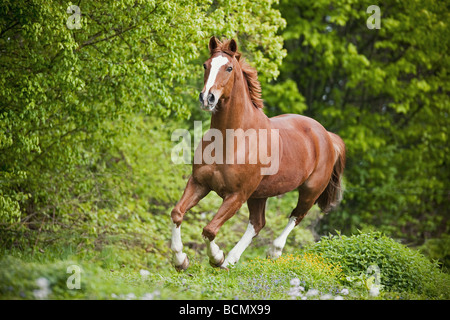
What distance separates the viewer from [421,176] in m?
15.2

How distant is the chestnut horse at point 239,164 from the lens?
545cm

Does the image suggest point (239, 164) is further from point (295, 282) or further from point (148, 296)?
point (148, 296)

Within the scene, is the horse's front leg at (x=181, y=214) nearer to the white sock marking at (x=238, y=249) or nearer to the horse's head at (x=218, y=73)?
the white sock marking at (x=238, y=249)

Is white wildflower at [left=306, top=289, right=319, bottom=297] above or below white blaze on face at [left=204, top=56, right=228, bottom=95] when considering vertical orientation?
below

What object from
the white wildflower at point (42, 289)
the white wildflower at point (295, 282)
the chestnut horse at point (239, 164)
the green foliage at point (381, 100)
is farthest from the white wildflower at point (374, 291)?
the green foliage at point (381, 100)

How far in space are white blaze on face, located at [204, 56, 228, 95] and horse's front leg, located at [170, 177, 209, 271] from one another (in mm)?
1120

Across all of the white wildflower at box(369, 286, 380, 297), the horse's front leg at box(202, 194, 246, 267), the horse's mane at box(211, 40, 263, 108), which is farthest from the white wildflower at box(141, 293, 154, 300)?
the horse's mane at box(211, 40, 263, 108)

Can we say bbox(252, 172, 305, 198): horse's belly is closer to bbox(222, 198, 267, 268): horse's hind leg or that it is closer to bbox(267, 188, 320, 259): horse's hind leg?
bbox(222, 198, 267, 268): horse's hind leg

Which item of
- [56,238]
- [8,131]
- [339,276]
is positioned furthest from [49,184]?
[339,276]

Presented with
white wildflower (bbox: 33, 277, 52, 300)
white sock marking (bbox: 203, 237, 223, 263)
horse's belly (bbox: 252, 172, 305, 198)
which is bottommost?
white sock marking (bbox: 203, 237, 223, 263)

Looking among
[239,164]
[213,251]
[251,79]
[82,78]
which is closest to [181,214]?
[213,251]

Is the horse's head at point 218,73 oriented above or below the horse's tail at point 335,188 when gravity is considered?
above

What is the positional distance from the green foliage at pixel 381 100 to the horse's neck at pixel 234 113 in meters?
7.71

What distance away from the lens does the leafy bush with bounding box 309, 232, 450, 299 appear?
239 inches
